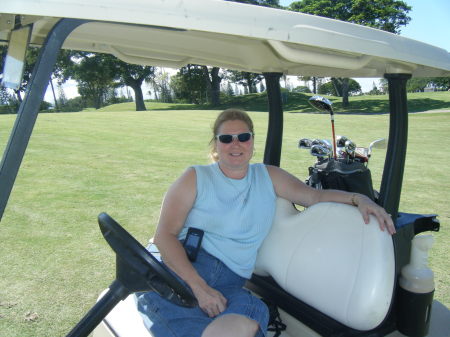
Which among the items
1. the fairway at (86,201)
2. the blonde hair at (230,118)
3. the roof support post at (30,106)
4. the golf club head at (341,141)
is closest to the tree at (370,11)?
the fairway at (86,201)

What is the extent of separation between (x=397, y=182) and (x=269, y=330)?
90 cm

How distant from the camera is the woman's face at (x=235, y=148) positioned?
1.93 metres

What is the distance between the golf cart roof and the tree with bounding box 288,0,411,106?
90.9 ft

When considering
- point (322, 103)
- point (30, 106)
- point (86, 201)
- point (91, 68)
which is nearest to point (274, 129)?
point (322, 103)

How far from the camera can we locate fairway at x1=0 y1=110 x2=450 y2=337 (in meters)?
2.87

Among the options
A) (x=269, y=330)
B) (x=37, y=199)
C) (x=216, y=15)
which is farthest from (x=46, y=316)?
(x=37, y=199)

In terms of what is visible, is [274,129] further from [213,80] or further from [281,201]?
[213,80]

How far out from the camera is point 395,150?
1820 mm

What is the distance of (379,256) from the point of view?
1.49 m

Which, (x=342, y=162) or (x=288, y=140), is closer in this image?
(x=342, y=162)

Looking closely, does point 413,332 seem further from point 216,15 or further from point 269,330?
point 216,15

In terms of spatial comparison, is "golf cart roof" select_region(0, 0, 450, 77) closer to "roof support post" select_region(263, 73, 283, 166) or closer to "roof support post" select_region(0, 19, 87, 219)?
"roof support post" select_region(0, 19, 87, 219)

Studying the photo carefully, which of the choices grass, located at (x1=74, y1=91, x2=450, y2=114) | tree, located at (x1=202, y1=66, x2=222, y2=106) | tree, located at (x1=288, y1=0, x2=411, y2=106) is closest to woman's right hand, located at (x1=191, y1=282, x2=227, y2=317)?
tree, located at (x1=202, y1=66, x2=222, y2=106)

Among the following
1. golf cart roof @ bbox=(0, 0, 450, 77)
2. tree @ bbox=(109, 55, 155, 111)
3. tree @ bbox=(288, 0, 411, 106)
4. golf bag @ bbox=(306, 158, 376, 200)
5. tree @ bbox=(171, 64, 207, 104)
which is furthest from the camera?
tree @ bbox=(171, 64, 207, 104)
